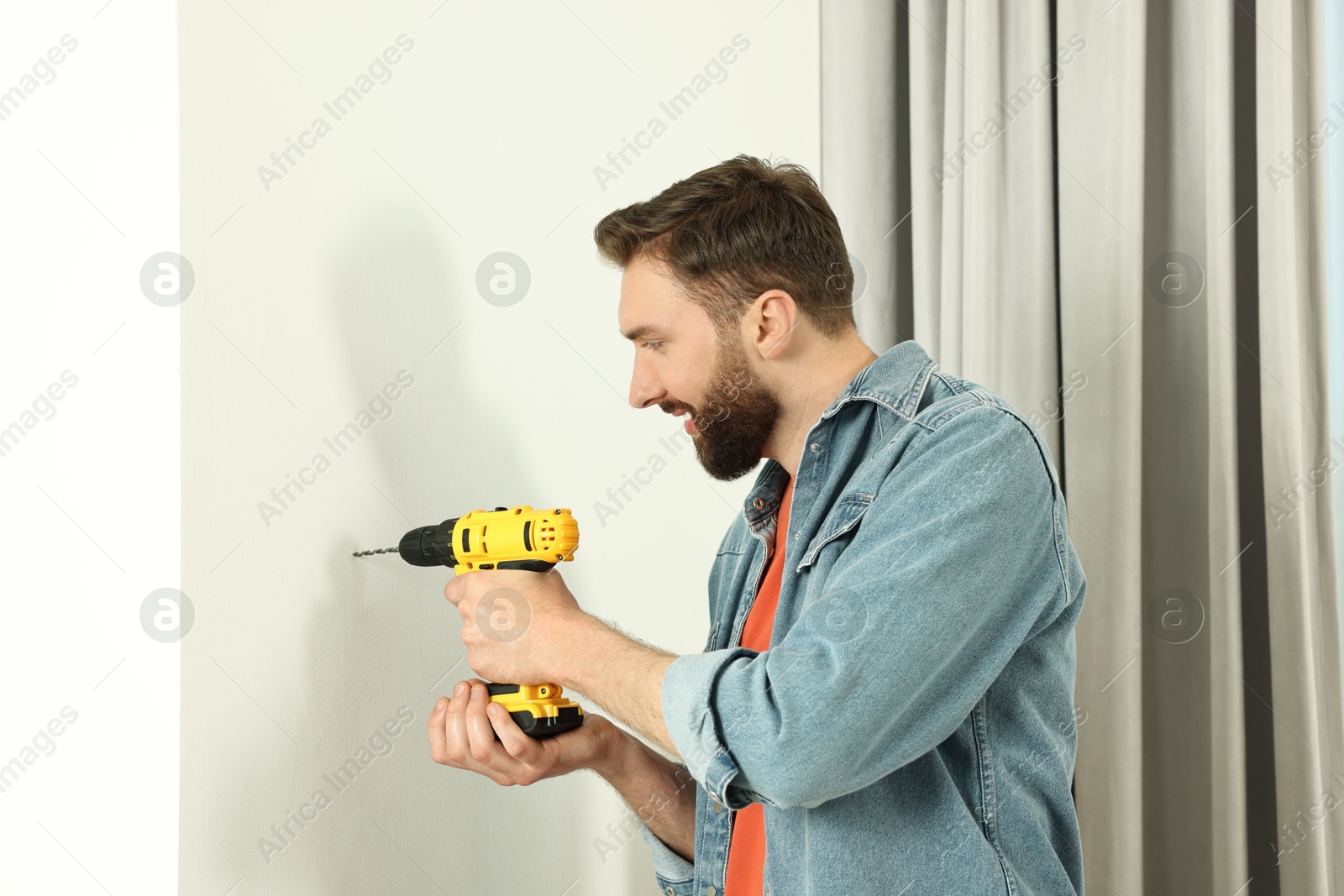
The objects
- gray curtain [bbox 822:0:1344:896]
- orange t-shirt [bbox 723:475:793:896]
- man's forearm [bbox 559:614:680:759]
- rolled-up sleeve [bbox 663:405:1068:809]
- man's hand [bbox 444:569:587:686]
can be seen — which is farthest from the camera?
gray curtain [bbox 822:0:1344:896]

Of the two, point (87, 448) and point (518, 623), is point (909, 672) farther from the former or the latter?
point (87, 448)

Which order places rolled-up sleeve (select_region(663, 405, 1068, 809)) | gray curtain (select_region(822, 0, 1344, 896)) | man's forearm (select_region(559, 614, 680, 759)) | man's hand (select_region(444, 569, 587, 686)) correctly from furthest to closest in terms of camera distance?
1. gray curtain (select_region(822, 0, 1344, 896))
2. man's hand (select_region(444, 569, 587, 686))
3. man's forearm (select_region(559, 614, 680, 759))
4. rolled-up sleeve (select_region(663, 405, 1068, 809))

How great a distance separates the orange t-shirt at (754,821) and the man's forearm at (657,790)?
13 cm

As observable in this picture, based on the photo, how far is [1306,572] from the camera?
1.49m

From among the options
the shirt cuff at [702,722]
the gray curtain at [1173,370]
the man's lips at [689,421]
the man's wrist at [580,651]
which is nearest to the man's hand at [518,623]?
the man's wrist at [580,651]

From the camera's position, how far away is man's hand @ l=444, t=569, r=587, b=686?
104 centimetres

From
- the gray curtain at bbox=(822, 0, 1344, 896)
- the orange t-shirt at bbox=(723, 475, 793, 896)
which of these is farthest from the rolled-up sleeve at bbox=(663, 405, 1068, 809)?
the gray curtain at bbox=(822, 0, 1344, 896)

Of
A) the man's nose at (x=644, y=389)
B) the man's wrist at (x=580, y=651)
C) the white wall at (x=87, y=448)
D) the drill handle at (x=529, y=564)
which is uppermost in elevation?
the white wall at (x=87, y=448)

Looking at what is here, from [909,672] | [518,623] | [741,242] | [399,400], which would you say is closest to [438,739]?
[518,623]

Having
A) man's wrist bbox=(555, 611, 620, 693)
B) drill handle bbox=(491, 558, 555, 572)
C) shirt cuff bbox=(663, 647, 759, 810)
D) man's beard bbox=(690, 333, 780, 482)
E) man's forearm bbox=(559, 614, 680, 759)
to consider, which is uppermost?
drill handle bbox=(491, 558, 555, 572)

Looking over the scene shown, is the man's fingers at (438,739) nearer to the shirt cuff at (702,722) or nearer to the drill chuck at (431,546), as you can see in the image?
the drill chuck at (431,546)

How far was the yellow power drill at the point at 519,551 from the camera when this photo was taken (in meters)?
1.08

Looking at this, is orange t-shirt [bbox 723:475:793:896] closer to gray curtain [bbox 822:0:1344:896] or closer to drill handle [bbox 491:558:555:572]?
drill handle [bbox 491:558:555:572]

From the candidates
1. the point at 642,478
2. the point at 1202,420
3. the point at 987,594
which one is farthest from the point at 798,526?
the point at 1202,420
